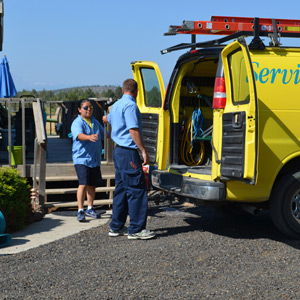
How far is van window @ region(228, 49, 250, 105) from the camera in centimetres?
613

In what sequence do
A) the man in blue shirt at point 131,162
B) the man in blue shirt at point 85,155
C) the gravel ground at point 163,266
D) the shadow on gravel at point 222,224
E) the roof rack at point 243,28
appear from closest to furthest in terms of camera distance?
the gravel ground at point 163,266 → the roof rack at point 243,28 → the man in blue shirt at point 131,162 → the shadow on gravel at point 222,224 → the man in blue shirt at point 85,155

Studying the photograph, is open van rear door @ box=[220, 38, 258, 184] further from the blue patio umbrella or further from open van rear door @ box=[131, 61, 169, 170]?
the blue patio umbrella

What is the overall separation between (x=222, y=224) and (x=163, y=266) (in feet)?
7.83

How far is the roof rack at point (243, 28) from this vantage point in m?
6.28

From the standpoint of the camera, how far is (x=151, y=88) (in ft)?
26.1

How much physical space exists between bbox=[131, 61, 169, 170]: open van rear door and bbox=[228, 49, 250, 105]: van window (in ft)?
4.66

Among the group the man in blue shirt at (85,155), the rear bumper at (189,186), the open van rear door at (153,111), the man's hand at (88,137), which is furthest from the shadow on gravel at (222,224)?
the man's hand at (88,137)

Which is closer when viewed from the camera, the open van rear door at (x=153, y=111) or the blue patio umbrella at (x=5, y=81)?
the open van rear door at (x=153, y=111)

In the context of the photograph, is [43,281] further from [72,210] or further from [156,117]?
[72,210]

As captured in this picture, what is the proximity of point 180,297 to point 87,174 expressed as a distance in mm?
3477

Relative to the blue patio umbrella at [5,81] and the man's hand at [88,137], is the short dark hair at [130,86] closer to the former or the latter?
the man's hand at [88,137]

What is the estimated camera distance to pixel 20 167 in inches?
340

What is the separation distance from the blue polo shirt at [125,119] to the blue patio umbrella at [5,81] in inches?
358

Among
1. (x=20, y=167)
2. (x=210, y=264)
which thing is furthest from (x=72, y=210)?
(x=210, y=264)
